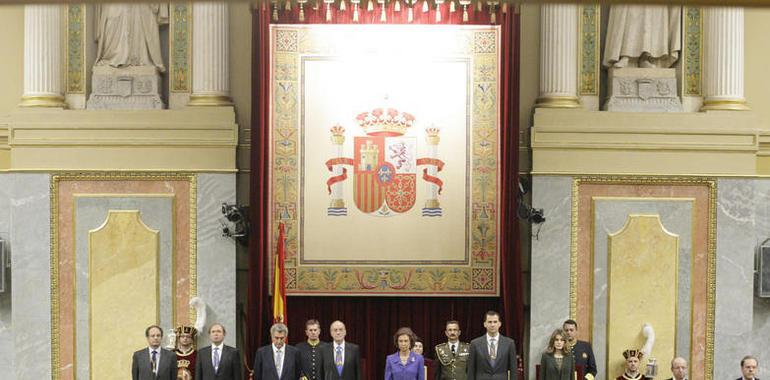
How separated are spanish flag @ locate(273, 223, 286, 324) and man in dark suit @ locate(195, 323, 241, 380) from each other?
2.19 ft

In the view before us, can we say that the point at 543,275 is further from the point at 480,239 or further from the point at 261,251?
the point at 261,251

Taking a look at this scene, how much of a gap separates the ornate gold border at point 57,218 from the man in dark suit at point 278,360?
4.41 ft

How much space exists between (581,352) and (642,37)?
3.02 metres

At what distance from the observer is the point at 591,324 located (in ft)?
31.1

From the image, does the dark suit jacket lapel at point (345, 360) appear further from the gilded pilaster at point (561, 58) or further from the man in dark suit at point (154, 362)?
the gilded pilaster at point (561, 58)

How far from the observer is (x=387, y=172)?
9664mm

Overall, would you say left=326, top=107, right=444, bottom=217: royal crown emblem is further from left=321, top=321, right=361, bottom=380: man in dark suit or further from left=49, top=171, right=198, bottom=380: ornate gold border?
left=321, top=321, right=361, bottom=380: man in dark suit

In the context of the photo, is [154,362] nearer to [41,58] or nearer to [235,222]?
[235,222]

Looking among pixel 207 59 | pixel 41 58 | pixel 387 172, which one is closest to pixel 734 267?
pixel 387 172

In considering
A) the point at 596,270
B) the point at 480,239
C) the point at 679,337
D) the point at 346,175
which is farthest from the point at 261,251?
the point at 679,337

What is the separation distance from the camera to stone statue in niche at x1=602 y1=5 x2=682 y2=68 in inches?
383

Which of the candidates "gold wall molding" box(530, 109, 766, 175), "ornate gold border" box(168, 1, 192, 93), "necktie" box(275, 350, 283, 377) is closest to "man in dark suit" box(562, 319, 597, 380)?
"gold wall molding" box(530, 109, 766, 175)

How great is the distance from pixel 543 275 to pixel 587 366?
903 millimetres

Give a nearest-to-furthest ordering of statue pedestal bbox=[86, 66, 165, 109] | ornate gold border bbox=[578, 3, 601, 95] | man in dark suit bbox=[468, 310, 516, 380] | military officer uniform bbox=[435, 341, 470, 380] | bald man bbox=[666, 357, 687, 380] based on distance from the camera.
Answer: bald man bbox=[666, 357, 687, 380]
man in dark suit bbox=[468, 310, 516, 380]
military officer uniform bbox=[435, 341, 470, 380]
statue pedestal bbox=[86, 66, 165, 109]
ornate gold border bbox=[578, 3, 601, 95]
